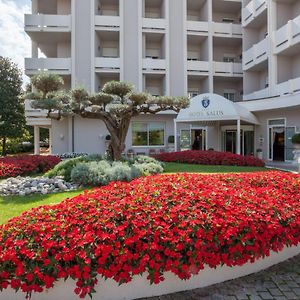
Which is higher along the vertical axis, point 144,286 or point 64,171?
point 64,171

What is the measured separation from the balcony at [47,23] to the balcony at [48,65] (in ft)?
7.84

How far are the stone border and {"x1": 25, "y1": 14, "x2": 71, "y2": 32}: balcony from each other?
83.6ft

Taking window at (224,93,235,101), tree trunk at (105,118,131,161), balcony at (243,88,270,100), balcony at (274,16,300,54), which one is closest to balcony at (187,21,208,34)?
window at (224,93,235,101)

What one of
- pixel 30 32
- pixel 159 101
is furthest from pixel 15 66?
pixel 159 101

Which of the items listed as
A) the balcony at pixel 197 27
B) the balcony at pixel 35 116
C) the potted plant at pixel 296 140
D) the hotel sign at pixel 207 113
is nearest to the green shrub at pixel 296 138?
the potted plant at pixel 296 140

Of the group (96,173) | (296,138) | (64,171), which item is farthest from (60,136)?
(296,138)

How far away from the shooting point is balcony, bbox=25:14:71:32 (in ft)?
84.0

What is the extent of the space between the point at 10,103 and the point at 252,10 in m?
25.2

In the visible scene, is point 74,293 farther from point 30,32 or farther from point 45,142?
point 45,142

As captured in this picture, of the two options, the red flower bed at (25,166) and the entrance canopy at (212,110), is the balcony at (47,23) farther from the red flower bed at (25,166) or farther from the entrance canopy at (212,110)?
the red flower bed at (25,166)

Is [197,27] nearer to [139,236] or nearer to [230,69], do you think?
[230,69]

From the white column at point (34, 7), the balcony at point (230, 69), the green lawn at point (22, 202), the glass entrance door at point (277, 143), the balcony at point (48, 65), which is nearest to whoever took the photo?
the green lawn at point (22, 202)

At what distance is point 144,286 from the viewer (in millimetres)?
3938

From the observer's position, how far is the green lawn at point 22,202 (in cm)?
710
